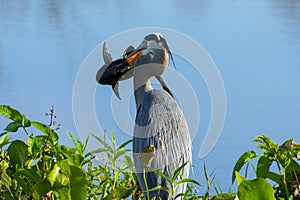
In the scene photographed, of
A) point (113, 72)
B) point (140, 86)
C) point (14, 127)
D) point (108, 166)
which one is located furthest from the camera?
point (140, 86)

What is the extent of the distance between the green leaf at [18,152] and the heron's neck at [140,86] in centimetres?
73

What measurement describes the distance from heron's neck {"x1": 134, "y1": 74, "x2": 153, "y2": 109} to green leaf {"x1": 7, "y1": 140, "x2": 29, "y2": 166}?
73 centimetres

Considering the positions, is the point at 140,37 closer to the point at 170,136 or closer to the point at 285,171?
the point at 170,136

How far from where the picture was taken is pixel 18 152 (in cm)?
152

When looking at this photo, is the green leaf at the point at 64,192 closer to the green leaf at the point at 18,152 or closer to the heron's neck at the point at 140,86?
the green leaf at the point at 18,152

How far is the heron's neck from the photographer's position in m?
2.19

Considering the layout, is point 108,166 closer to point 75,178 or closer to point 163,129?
point 163,129

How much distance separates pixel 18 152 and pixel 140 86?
76 centimetres

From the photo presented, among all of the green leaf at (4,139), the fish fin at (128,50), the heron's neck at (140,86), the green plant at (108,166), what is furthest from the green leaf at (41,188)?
the heron's neck at (140,86)

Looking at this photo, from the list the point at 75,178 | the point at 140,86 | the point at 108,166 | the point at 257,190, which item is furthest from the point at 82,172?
the point at 140,86

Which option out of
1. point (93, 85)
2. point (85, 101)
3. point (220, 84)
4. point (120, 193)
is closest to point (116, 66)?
point (93, 85)

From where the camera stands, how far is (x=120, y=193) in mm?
1288

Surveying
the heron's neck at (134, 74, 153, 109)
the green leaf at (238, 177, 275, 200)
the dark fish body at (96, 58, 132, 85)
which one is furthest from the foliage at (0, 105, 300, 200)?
the heron's neck at (134, 74, 153, 109)

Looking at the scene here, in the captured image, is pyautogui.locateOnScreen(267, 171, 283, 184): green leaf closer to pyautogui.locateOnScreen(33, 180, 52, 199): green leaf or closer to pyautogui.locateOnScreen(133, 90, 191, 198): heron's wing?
pyautogui.locateOnScreen(33, 180, 52, 199): green leaf
